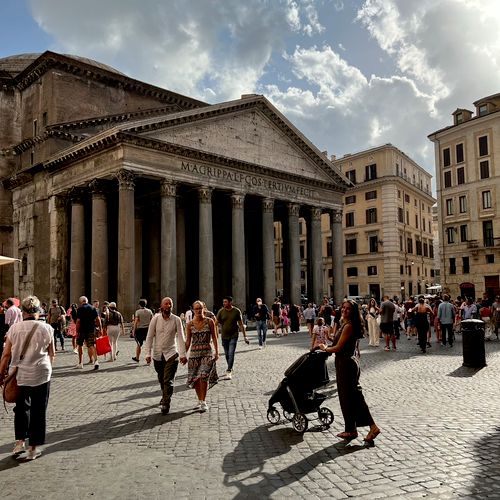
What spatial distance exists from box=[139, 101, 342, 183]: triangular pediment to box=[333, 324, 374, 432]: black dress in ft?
64.0

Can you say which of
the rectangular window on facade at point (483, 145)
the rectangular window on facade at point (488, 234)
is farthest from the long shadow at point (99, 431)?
the rectangular window on facade at point (483, 145)

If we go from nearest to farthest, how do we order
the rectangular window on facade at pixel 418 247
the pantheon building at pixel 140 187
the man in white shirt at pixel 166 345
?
the man in white shirt at pixel 166 345, the pantheon building at pixel 140 187, the rectangular window on facade at pixel 418 247

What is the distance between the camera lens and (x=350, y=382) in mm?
5883

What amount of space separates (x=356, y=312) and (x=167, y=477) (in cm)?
285

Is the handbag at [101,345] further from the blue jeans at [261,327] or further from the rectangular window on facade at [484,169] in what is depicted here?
the rectangular window on facade at [484,169]

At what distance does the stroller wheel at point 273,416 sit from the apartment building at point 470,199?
32.6 meters

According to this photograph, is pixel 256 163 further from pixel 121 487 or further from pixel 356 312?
pixel 121 487

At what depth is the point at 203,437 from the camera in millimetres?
6152

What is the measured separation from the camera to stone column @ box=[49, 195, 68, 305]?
2708 cm

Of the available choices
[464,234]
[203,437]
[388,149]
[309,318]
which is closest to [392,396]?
[203,437]

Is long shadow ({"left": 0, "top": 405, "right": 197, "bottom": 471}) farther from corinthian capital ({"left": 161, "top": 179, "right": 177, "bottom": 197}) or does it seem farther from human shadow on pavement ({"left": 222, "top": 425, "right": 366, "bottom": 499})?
corinthian capital ({"left": 161, "top": 179, "right": 177, "bottom": 197})

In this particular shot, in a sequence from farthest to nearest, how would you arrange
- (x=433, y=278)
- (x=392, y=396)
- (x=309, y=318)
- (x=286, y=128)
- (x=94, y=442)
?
(x=433, y=278) < (x=286, y=128) < (x=309, y=318) < (x=392, y=396) < (x=94, y=442)

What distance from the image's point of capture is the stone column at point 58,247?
2708 cm

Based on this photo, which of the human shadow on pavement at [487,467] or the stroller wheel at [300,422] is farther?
the stroller wheel at [300,422]
